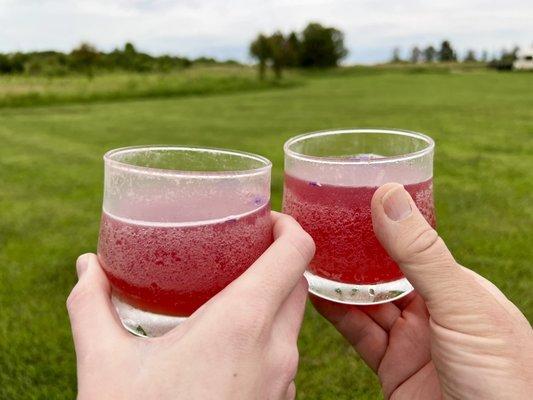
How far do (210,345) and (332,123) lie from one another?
11309 mm

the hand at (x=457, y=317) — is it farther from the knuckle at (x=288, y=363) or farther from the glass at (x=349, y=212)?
the knuckle at (x=288, y=363)

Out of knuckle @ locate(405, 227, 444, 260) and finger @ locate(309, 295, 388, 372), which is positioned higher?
knuckle @ locate(405, 227, 444, 260)

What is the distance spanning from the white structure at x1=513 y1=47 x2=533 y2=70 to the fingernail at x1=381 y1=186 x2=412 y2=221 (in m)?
60.1

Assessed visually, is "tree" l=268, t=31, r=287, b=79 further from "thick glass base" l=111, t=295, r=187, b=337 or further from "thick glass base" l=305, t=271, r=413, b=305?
"thick glass base" l=111, t=295, r=187, b=337

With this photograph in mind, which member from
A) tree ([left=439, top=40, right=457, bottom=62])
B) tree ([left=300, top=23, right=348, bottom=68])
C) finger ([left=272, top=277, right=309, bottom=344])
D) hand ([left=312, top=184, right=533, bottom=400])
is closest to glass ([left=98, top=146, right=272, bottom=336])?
finger ([left=272, top=277, right=309, bottom=344])

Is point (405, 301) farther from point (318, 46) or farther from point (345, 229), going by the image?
point (318, 46)

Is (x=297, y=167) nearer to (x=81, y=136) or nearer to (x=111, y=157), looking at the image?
(x=111, y=157)

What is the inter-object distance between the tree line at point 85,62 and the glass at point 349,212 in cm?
2992

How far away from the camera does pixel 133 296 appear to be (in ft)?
4.67

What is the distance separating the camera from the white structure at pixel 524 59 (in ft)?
183

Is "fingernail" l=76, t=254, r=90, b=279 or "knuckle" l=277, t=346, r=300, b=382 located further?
"fingernail" l=76, t=254, r=90, b=279

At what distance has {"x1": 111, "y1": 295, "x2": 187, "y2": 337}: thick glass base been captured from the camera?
55.7 inches

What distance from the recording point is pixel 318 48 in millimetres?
68938

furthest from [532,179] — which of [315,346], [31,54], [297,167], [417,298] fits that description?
[31,54]
